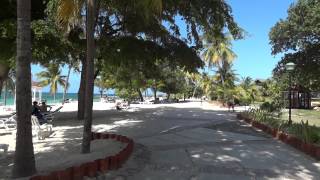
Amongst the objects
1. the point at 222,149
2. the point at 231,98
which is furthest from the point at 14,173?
the point at 231,98

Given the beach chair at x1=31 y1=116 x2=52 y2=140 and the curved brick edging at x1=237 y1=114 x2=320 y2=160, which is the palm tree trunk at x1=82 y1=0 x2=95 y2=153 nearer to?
the beach chair at x1=31 y1=116 x2=52 y2=140

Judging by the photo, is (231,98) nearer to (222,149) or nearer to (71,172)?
(222,149)

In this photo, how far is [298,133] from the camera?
45.5 feet

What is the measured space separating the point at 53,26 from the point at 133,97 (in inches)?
1876

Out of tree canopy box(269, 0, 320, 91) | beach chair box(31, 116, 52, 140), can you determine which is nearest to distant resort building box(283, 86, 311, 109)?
tree canopy box(269, 0, 320, 91)

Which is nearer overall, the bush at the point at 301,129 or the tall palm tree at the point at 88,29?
the tall palm tree at the point at 88,29

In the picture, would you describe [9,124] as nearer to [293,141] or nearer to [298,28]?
[293,141]

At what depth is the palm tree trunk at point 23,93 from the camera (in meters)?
7.74

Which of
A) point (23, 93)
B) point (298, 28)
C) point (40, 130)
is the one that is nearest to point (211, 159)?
point (23, 93)

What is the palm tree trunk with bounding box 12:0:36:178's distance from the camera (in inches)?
305

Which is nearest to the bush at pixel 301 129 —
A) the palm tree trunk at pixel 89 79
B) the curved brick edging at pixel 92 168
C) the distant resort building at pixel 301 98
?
the curved brick edging at pixel 92 168

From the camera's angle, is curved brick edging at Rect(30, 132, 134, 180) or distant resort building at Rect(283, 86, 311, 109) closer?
curved brick edging at Rect(30, 132, 134, 180)

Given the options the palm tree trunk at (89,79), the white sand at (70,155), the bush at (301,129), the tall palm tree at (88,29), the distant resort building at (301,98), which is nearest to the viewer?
the white sand at (70,155)

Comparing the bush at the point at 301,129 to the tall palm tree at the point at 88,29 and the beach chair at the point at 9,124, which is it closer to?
the tall palm tree at the point at 88,29
